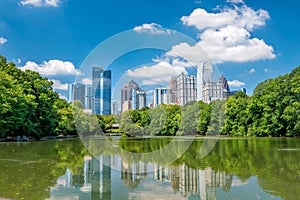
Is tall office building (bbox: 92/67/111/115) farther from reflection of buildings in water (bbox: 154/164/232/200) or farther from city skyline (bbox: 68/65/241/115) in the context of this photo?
reflection of buildings in water (bbox: 154/164/232/200)

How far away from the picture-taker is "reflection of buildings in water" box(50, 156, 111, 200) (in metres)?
6.52

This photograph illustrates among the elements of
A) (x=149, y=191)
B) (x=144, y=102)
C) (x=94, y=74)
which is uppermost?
(x=94, y=74)

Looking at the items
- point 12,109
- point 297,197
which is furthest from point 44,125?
point 297,197

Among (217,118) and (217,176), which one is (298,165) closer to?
→ (217,176)

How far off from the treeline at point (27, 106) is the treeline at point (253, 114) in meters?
13.3

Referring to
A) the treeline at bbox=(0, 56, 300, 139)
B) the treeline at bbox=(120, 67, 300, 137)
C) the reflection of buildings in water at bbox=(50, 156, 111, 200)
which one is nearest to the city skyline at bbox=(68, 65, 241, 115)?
the reflection of buildings in water at bbox=(50, 156, 111, 200)

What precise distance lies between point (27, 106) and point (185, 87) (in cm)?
2110

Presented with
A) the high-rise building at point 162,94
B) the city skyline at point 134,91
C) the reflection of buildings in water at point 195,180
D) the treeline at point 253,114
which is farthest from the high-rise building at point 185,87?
the treeline at point 253,114

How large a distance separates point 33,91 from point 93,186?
31718 millimetres

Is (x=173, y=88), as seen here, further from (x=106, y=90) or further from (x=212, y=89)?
(x=212, y=89)

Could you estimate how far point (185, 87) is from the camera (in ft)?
56.3

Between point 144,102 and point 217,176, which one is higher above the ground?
point 144,102

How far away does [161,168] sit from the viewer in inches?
425

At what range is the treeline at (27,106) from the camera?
2809cm
